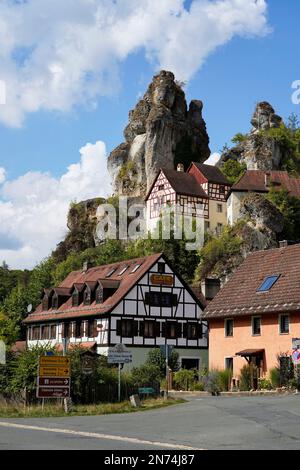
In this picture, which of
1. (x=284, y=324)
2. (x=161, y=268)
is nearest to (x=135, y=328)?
(x=161, y=268)

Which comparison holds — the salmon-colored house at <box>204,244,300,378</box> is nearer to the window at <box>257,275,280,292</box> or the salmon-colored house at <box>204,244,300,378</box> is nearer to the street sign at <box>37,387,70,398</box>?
the window at <box>257,275,280,292</box>

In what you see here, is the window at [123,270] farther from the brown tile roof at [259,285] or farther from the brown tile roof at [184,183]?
the brown tile roof at [184,183]

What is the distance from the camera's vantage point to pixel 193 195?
94.2m

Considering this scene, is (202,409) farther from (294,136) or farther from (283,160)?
(294,136)

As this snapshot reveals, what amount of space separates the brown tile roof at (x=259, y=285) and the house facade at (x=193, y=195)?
138 ft

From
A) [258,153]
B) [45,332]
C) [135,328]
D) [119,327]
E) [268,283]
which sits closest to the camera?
[268,283]

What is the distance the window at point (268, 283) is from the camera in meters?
45.3

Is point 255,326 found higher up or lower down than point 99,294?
lower down

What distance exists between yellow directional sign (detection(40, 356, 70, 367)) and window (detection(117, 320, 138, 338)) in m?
24.6

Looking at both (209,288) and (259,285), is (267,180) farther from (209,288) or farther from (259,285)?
(259,285)

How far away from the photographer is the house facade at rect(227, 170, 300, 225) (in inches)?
3413

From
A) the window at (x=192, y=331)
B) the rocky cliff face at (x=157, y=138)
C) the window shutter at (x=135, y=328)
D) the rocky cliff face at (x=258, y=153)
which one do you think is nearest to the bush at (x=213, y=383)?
the window shutter at (x=135, y=328)

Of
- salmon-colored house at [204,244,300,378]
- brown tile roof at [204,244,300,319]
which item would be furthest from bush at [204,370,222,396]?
brown tile roof at [204,244,300,319]

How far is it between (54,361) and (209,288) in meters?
35.0
